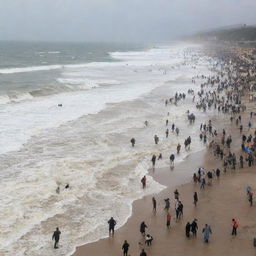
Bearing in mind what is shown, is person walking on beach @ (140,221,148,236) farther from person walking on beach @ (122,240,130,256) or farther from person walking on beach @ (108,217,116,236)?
person walking on beach @ (122,240,130,256)

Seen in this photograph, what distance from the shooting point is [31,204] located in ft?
63.9

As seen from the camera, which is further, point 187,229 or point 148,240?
point 187,229

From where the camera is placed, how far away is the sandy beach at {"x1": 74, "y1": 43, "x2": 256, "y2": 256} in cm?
1585

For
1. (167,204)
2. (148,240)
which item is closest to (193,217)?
(167,204)

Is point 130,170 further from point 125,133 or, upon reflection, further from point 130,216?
point 125,133

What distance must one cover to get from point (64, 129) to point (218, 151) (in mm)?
13036

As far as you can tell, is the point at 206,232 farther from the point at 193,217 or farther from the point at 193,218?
the point at 193,217

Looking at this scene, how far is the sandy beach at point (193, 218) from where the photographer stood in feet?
52.0

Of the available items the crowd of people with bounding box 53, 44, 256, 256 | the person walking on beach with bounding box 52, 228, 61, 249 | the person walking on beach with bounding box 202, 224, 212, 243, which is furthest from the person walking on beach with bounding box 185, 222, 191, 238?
the person walking on beach with bounding box 52, 228, 61, 249

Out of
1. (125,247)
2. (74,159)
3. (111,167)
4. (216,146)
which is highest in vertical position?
(216,146)

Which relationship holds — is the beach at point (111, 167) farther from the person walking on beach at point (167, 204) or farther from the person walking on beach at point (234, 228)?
the person walking on beach at point (234, 228)

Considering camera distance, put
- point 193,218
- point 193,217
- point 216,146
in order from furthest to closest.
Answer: point 216,146, point 193,217, point 193,218

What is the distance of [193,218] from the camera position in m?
18.5

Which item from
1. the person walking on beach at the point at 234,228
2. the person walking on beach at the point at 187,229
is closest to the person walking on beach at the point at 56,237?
the person walking on beach at the point at 187,229
